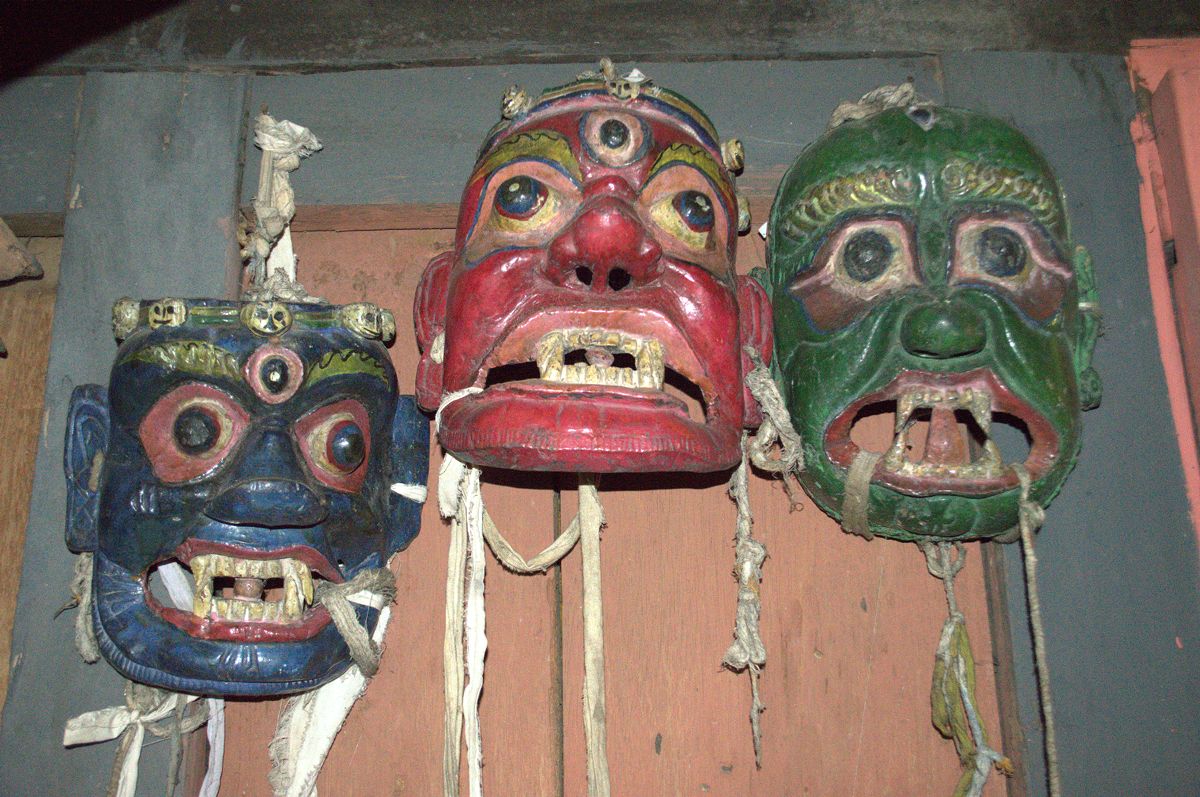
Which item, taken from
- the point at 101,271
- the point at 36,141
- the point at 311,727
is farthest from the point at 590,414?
the point at 36,141

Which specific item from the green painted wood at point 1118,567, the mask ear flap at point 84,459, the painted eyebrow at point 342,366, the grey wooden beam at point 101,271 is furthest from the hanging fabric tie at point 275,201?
the green painted wood at point 1118,567

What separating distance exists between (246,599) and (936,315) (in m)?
0.96

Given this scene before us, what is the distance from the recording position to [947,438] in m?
1.26

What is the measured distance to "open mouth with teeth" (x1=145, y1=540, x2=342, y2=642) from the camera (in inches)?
46.6

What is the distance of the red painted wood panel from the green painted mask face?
7.2 inches

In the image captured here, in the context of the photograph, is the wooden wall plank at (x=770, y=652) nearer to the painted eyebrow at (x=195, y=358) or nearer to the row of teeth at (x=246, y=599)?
the row of teeth at (x=246, y=599)

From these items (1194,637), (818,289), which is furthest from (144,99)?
(1194,637)

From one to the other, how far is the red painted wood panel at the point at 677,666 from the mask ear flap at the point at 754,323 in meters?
0.25

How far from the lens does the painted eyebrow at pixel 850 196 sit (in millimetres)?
1275

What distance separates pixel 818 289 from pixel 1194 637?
71 centimetres

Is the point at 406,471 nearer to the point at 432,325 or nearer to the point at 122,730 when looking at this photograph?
the point at 432,325

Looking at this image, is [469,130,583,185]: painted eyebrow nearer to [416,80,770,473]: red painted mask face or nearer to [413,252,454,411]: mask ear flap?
[416,80,770,473]: red painted mask face

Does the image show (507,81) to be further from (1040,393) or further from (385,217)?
(1040,393)

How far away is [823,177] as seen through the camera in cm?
133
